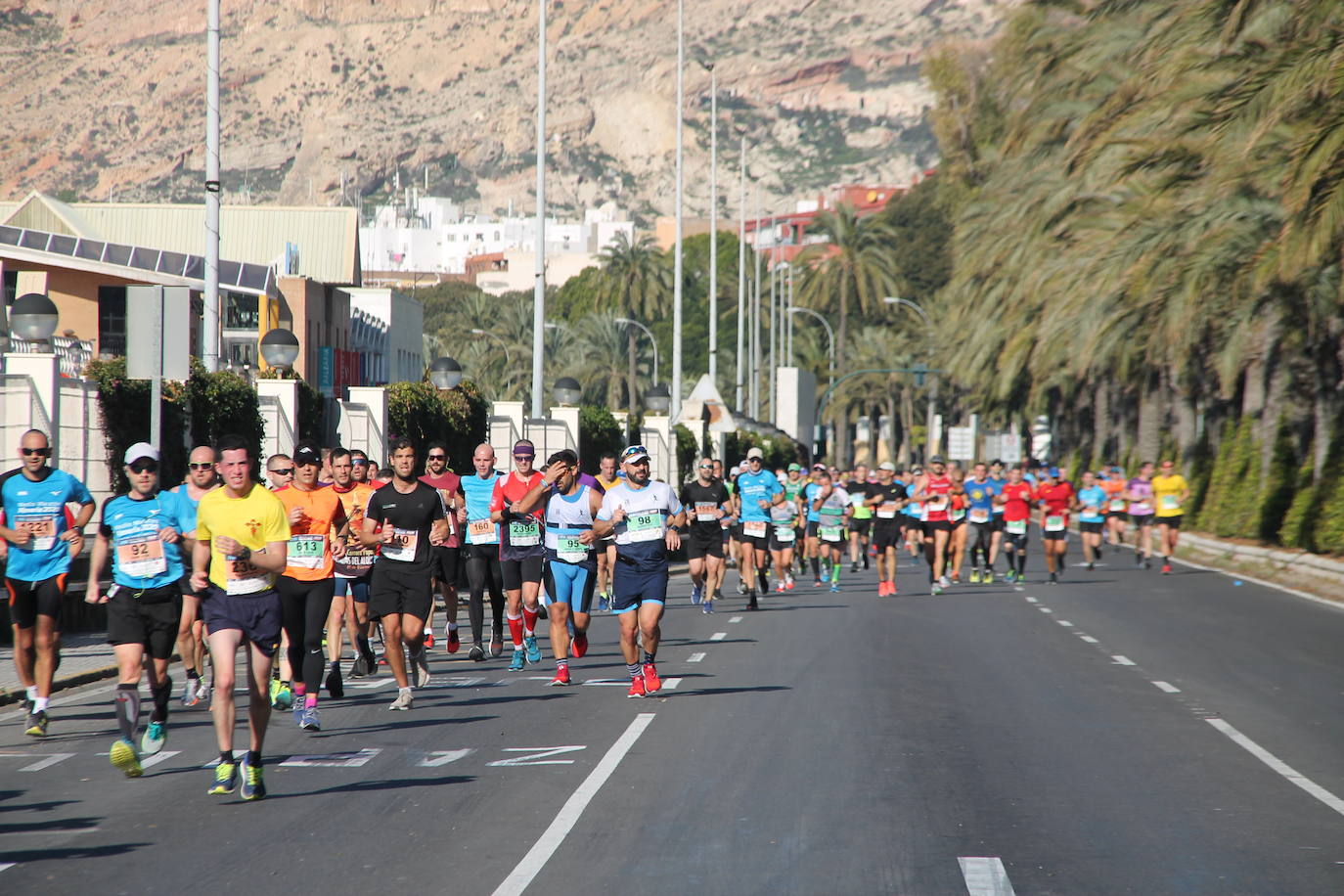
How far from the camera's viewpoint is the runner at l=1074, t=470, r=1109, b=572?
114ft

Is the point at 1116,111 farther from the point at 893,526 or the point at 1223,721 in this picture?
the point at 1223,721

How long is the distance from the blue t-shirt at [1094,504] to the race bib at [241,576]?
27217 mm

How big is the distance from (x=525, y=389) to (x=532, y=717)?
8793 cm

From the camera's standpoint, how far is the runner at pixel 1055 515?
31.2 meters

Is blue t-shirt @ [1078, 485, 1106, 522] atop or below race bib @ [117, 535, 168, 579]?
below

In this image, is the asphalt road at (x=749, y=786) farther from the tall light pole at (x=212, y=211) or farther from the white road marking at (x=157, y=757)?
the tall light pole at (x=212, y=211)

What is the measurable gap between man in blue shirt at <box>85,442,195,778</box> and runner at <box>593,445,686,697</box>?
382 cm

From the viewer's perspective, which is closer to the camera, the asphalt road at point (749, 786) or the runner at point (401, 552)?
the asphalt road at point (749, 786)

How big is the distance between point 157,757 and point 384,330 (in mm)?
69008

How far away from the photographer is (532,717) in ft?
41.9

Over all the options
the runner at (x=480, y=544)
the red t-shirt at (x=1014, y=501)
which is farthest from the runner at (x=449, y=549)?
the red t-shirt at (x=1014, y=501)

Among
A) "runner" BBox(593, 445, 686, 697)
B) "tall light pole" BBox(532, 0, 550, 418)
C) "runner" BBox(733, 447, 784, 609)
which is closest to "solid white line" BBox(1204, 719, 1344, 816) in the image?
"runner" BBox(593, 445, 686, 697)

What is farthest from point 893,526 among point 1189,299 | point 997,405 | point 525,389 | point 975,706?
point 525,389

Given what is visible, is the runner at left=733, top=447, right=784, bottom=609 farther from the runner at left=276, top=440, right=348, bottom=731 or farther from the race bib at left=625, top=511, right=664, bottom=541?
the runner at left=276, top=440, right=348, bottom=731
